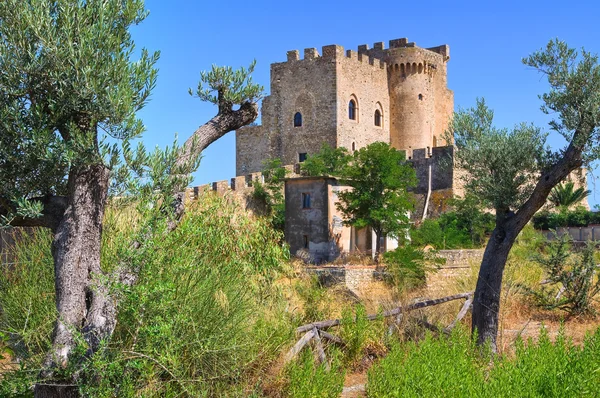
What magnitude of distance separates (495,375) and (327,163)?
88.9ft

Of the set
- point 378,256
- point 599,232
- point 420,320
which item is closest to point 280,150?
point 378,256

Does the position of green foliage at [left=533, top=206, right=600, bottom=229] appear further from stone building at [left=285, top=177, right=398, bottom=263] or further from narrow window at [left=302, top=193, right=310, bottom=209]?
narrow window at [left=302, top=193, right=310, bottom=209]

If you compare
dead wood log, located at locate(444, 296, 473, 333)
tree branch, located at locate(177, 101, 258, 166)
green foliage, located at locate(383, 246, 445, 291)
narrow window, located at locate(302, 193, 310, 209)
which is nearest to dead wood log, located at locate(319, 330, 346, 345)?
dead wood log, located at locate(444, 296, 473, 333)

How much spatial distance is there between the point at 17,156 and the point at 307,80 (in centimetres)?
3173

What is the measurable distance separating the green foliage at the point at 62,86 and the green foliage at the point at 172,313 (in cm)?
86

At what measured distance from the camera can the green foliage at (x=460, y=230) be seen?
26.2 m

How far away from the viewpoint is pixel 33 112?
5789 mm

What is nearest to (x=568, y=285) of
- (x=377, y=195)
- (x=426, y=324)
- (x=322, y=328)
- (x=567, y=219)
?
(x=426, y=324)

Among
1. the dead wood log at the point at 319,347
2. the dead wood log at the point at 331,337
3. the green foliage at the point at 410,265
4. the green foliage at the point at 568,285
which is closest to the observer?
the dead wood log at the point at 319,347

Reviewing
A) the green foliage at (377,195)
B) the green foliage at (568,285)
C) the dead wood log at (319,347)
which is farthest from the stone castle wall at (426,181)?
the dead wood log at (319,347)

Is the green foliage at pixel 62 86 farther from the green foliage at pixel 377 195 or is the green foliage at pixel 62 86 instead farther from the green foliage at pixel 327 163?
the green foliage at pixel 327 163

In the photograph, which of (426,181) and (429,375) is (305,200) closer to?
(426,181)

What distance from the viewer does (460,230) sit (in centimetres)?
2783

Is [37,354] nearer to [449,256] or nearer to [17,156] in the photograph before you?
[17,156]
